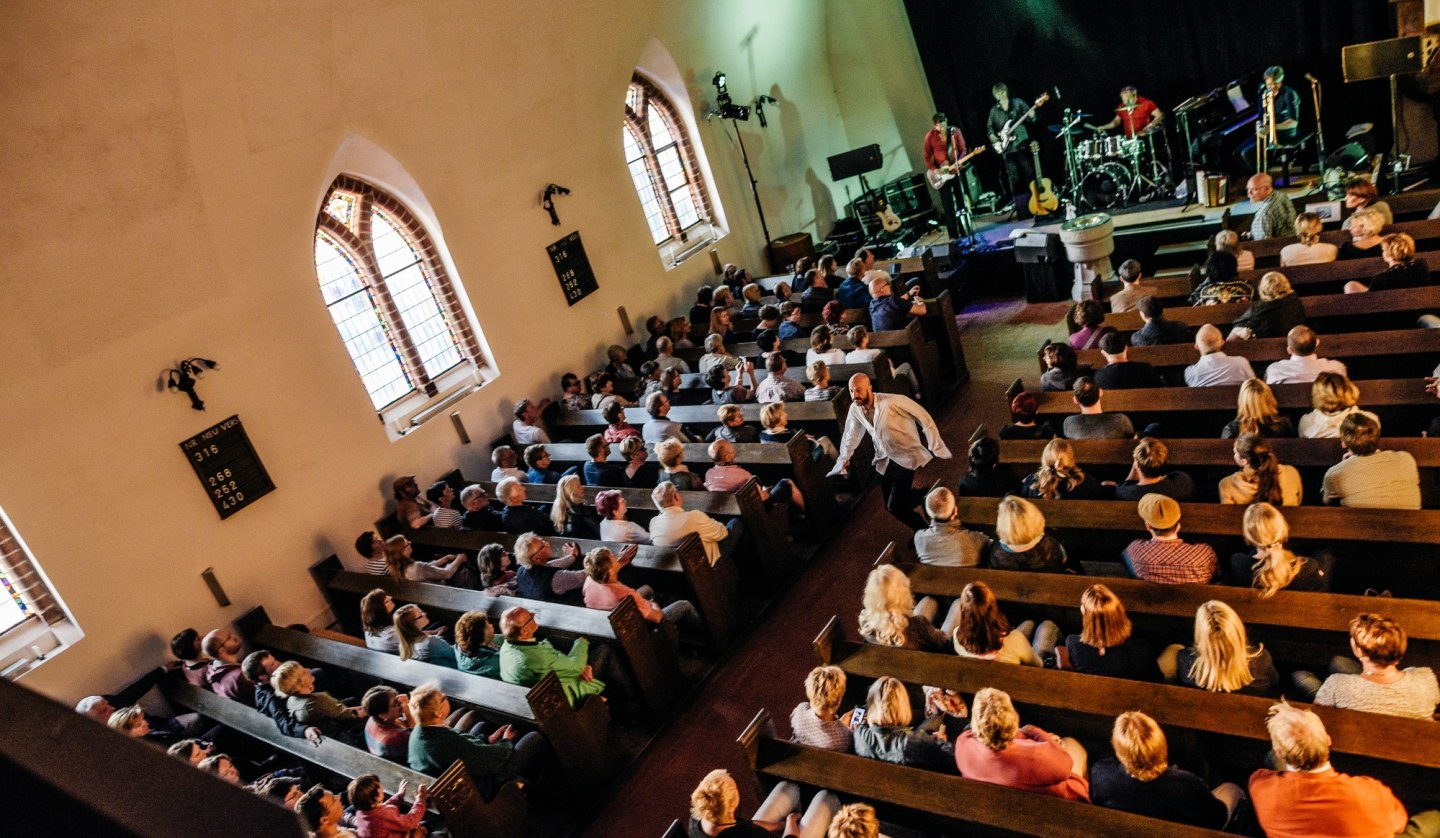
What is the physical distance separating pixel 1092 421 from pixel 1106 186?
291 inches

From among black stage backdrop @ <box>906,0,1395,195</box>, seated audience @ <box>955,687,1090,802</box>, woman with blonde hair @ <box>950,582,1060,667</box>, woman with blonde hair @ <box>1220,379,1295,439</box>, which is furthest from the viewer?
black stage backdrop @ <box>906,0,1395,195</box>

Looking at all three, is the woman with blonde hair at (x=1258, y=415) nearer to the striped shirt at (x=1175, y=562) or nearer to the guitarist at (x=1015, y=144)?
the striped shirt at (x=1175, y=562)

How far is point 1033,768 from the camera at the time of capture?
406 cm

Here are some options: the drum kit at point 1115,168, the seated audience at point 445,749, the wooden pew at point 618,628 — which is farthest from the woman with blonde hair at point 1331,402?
the drum kit at point 1115,168

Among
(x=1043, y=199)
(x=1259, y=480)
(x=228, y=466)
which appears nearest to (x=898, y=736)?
(x=1259, y=480)

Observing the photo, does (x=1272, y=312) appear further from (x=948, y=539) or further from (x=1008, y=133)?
(x=1008, y=133)

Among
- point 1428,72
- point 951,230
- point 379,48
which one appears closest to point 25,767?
point 379,48

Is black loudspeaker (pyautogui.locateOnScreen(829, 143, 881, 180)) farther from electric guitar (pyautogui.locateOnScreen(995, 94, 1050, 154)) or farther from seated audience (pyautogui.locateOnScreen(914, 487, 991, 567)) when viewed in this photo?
seated audience (pyautogui.locateOnScreen(914, 487, 991, 567))

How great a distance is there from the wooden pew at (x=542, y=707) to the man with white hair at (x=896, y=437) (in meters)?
2.64

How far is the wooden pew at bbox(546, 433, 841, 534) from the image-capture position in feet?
25.1

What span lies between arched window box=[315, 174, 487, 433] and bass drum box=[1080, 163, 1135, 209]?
7973 millimetres

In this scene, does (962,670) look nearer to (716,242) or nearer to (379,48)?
(379,48)

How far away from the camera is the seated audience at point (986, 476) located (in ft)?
20.3

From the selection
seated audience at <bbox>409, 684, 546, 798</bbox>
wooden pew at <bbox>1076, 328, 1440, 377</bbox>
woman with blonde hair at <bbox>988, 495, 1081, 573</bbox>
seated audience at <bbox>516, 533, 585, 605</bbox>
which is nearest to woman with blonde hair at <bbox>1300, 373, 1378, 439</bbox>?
wooden pew at <bbox>1076, 328, 1440, 377</bbox>
